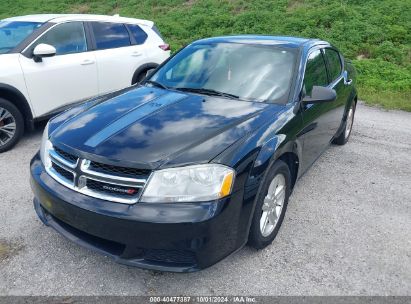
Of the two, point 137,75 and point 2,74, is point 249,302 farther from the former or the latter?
point 137,75

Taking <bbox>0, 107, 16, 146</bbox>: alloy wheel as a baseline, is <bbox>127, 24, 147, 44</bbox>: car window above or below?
above

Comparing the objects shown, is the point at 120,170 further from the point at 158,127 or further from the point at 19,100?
the point at 19,100

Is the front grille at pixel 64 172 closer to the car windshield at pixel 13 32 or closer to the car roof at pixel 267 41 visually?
the car roof at pixel 267 41

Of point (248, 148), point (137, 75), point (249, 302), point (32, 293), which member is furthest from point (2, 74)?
point (249, 302)

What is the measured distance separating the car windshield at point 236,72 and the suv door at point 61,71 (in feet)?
6.29

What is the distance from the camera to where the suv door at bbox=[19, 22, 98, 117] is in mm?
5164

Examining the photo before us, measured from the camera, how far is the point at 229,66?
3803 millimetres

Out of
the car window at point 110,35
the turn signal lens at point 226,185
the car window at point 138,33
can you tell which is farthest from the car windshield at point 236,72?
the car window at point 138,33

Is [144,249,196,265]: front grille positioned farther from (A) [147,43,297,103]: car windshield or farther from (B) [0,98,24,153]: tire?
(B) [0,98,24,153]: tire

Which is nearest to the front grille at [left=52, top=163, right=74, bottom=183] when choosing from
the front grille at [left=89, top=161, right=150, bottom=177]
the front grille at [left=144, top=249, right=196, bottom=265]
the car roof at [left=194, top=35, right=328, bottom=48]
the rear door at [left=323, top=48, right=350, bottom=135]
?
the front grille at [left=89, top=161, right=150, bottom=177]

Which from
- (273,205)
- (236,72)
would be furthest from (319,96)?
(273,205)

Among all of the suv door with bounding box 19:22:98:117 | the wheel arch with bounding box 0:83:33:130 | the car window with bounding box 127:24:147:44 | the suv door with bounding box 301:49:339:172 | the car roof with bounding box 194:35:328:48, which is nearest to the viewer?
the suv door with bounding box 301:49:339:172

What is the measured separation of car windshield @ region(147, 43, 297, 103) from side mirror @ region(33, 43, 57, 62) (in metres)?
1.79

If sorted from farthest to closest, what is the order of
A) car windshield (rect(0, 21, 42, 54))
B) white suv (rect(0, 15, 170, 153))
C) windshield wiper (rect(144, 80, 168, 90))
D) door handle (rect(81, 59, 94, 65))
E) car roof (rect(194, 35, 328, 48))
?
1. door handle (rect(81, 59, 94, 65))
2. car windshield (rect(0, 21, 42, 54))
3. white suv (rect(0, 15, 170, 153))
4. car roof (rect(194, 35, 328, 48))
5. windshield wiper (rect(144, 80, 168, 90))
